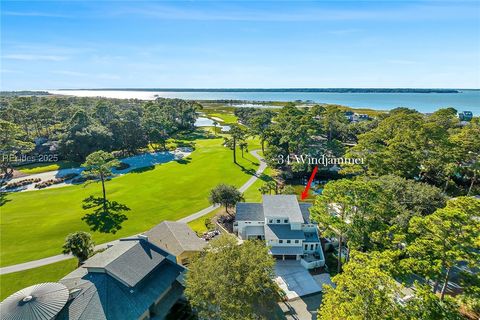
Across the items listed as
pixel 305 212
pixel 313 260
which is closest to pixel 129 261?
pixel 313 260

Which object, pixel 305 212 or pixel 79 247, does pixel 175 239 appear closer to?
pixel 79 247

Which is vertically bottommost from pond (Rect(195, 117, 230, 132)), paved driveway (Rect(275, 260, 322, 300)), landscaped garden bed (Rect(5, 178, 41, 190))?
paved driveway (Rect(275, 260, 322, 300))

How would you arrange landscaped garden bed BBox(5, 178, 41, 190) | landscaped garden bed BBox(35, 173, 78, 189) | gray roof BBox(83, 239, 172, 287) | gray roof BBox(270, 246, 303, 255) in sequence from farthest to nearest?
landscaped garden bed BBox(35, 173, 78, 189)
landscaped garden bed BBox(5, 178, 41, 190)
gray roof BBox(270, 246, 303, 255)
gray roof BBox(83, 239, 172, 287)

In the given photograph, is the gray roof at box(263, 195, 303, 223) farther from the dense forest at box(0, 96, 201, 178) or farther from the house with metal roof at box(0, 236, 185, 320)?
the dense forest at box(0, 96, 201, 178)

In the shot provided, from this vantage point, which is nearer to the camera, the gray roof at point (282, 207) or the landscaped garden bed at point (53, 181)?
the gray roof at point (282, 207)

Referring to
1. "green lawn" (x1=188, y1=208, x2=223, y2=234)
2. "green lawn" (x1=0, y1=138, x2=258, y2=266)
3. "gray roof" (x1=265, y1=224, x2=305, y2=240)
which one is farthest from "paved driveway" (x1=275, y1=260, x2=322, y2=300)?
"green lawn" (x1=0, y1=138, x2=258, y2=266)

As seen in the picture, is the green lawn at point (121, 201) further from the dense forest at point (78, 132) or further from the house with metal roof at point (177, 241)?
the dense forest at point (78, 132)

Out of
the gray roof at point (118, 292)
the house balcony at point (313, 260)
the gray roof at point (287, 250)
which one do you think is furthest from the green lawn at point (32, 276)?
the house balcony at point (313, 260)
